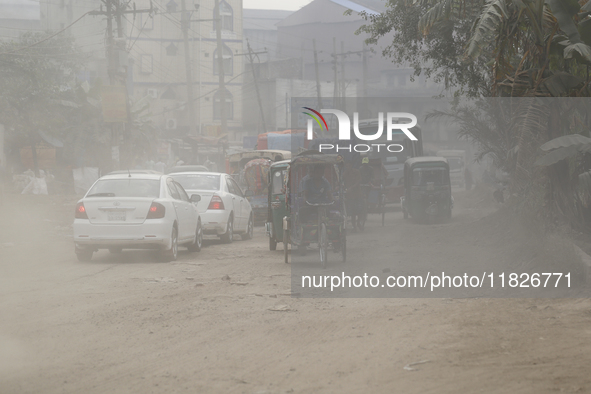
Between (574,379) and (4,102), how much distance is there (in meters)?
33.8

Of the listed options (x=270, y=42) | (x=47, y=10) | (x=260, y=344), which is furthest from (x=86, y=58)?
(x=270, y=42)

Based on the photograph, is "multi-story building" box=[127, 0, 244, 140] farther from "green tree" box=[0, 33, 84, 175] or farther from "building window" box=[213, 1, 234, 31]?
"green tree" box=[0, 33, 84, 175]

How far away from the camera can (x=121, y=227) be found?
1227 centimetres

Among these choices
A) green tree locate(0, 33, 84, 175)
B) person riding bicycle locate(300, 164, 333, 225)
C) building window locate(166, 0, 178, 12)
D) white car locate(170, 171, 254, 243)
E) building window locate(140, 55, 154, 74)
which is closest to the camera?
person riding bicycle locate(300, 164, 333, 225)

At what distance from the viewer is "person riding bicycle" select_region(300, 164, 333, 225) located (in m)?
12.4

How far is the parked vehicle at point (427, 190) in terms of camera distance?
18.8 meters

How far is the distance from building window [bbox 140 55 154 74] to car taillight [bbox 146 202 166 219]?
63.0m

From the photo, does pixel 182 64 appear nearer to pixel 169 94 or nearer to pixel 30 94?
pixel 169 94

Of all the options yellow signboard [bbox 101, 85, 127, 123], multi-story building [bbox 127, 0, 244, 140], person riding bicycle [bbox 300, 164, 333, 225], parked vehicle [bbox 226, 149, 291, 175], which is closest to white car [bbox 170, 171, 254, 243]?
person riding bicycle [bbox 300, 164, 333, 225]

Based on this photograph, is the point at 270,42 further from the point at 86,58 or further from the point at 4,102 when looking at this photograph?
the point at 4,102

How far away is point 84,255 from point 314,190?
440 centimetres

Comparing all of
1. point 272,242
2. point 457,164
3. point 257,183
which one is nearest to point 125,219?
point 272,242

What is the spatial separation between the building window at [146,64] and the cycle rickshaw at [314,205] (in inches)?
2490

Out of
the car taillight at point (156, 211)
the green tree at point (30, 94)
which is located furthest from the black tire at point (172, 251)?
the green tree at point (30, 94)
